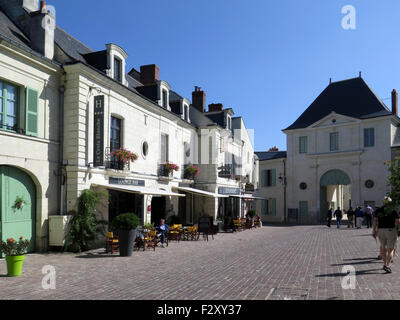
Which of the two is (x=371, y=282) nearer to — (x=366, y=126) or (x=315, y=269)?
(x=315, y=269)

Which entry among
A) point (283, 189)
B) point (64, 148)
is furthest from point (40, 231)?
point (283, 189)

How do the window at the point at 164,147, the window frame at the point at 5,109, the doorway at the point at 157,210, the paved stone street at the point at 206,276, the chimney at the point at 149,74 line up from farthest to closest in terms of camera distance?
1. the chimney at the point at 149,74
2. the window at the point at 164,147
3. the doorway at the point at 157,210
4. the window frame at the point at 5,109
5. the paved stone street at the point at 206,276

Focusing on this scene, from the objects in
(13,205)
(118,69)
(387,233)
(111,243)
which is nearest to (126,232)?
(111,243)

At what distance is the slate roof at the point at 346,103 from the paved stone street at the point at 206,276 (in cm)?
2139

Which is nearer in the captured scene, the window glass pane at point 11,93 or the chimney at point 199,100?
the window glass pane at point 11,93

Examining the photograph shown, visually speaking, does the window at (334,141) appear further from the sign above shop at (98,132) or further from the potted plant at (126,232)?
the potted plant at (126,232)

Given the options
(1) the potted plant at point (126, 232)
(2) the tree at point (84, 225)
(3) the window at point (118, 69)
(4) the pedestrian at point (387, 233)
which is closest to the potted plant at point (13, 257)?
(1) the potted plant at point (126, 232)

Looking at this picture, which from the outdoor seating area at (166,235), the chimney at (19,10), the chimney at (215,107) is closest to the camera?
the outdoor seating area at (166,235)

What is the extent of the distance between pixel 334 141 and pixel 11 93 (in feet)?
85.9

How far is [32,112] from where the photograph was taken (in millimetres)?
10961

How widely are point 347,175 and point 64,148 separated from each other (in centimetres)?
2447

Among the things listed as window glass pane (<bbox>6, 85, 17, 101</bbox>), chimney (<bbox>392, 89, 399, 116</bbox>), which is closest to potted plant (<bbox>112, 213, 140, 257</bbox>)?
window glass pane (<bbox>6, 85, 17, 101</bbox>)

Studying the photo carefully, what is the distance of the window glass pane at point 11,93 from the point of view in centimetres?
1046

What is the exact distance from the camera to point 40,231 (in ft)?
36.9
